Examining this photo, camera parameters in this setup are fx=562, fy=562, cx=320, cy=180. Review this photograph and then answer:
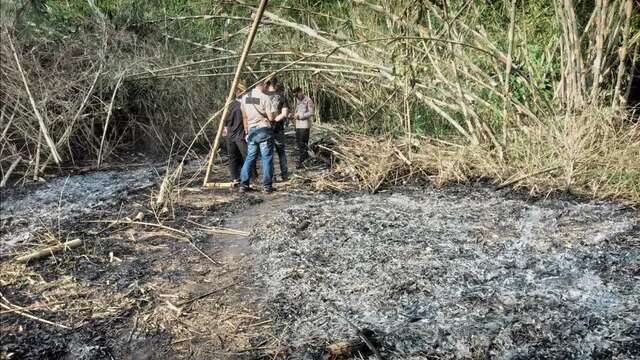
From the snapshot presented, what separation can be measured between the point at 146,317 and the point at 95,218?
281cm

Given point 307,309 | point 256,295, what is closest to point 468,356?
point 307,309

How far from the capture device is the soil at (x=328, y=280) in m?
3.77

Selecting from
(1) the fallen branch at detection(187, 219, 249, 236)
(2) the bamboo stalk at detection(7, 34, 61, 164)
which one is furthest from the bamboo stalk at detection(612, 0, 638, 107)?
(2) the bamboo stalk at detection(7, 34, 61, 164)

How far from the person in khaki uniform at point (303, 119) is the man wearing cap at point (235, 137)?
1416 millimetres

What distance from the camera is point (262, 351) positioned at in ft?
12.1

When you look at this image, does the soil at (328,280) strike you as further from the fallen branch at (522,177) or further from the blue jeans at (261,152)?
the blue jeans at (261,152)

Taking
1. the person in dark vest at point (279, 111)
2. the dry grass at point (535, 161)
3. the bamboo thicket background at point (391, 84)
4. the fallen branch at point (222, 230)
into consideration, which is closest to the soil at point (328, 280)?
the fallen branch at point (222, 230)

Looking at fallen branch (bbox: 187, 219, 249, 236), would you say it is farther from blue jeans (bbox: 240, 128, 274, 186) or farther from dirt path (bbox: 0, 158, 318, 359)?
blue jeans (bbox: 240, 128, 274, 186)

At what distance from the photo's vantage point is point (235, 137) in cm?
802

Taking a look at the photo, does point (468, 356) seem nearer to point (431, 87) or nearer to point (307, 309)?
point (307, 309)

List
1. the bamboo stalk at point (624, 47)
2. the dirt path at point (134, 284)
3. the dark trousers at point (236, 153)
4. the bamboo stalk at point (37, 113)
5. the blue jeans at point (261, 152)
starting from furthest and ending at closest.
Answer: the bamboo stalk at point (37, 113) → the dark trousers at point (236, 153) → the blue jeans at point (261, 152) → the bamboo stalk at point (624, 47) → the dirt path at point (134, 284)

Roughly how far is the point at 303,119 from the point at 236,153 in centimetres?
159

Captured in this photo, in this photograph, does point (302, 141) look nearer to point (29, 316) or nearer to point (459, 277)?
point (459, 277)

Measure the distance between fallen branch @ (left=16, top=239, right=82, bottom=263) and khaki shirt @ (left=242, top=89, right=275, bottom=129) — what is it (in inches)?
104
